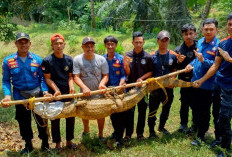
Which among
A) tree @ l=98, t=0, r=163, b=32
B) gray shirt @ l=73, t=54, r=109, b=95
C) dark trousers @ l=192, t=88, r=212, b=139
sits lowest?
dark trousers @ l=192, t=88, r=212, b=139

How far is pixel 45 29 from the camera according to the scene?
1723cm

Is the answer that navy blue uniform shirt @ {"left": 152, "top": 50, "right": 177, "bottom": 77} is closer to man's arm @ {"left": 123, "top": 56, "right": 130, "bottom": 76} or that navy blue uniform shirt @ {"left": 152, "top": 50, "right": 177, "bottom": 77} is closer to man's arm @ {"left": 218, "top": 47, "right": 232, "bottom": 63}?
man's arm @ {"left": 123, "top": 56, "right": 130, "bottom": 76}

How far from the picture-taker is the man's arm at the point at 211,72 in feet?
11.7

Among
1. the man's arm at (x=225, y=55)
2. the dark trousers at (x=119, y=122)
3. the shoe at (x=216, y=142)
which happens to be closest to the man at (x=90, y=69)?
the dark trousers at (x=119, y=122)

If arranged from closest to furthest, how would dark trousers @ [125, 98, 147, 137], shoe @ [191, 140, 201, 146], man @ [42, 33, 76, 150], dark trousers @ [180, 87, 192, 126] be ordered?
1. man @ [42, 33, 76, 150]
2. shoe @ [191, 140, 201, 146]
3. dark trousers @ [125, 98, 147, 137]
4. dark trousers @ [180, 87, 192, 126]

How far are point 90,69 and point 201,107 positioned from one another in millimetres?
2014

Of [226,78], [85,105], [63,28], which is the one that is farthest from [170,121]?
[63,28]

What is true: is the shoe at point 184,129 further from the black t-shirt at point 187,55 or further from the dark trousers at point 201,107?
the black t-shirt at point 187,55

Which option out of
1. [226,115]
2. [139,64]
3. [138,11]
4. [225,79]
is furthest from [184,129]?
[138,11]

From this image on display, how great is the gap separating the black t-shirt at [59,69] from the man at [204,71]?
2101 millimetres

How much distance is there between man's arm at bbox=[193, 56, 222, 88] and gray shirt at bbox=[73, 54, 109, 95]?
1515 millimetres

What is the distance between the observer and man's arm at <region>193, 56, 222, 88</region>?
3567 mm

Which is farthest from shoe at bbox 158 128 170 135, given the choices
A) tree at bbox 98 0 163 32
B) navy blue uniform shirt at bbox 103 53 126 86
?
tree at bbox 98 0 163 32

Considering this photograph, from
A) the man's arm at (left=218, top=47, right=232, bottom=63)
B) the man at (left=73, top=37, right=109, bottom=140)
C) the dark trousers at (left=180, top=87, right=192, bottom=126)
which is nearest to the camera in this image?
the man's arm at (left=218, top=47, right=232, bottom=63)
